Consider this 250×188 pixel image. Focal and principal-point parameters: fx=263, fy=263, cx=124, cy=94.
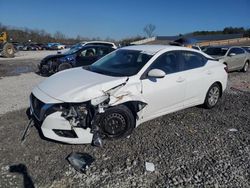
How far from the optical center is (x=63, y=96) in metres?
4.09

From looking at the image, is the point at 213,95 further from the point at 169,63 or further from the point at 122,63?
the point at 122,63

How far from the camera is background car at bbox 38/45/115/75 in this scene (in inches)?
467

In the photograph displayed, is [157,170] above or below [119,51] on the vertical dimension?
below

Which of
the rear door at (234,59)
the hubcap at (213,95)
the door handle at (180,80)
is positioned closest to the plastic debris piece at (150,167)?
the door handle at (180,80)

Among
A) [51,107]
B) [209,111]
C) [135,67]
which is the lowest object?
[209,111]

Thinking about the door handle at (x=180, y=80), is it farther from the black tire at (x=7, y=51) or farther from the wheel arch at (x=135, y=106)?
the black tire at (x=7, y=51)

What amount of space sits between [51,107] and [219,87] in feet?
14.1

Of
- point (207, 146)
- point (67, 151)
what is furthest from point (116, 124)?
point (207, 146)

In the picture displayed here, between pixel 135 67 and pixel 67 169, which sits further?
pixel 135 67

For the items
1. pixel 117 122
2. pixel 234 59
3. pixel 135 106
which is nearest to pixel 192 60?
pixel 135 106

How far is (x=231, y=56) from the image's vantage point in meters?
13.4

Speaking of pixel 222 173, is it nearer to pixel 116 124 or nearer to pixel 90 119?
pixel 116 124

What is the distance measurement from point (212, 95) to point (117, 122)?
119 inches

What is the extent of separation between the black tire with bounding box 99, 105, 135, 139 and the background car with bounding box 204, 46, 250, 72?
9.79 meters
